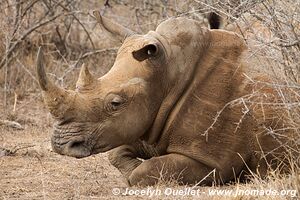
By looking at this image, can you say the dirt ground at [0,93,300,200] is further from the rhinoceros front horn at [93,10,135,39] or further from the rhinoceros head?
the rhinoceros front horn at [93,10,135,39]

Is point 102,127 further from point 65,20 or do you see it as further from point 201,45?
point 65,20

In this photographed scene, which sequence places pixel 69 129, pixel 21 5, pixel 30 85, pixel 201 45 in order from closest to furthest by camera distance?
pixel 69 129 → pixel 201 45 → pixel 21 5 → pixel 30 85

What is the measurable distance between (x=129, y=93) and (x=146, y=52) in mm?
365

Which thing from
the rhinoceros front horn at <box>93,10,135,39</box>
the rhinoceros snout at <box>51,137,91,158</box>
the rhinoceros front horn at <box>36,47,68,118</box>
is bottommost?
the rhinoceros snout at <box>51,137,91,158</box>

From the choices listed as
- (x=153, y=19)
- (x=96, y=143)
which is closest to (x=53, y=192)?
(x=96, y=143)

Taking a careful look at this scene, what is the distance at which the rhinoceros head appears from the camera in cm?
707

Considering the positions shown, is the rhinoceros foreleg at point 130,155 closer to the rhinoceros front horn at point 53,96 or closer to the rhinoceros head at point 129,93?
the rhinoceros head at point 129,93

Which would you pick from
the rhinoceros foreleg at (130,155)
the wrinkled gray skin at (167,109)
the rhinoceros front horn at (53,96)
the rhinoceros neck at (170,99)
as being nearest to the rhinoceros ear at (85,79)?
the wrinkled gray skin at (167,109)

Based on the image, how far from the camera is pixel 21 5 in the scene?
1161 centimetres

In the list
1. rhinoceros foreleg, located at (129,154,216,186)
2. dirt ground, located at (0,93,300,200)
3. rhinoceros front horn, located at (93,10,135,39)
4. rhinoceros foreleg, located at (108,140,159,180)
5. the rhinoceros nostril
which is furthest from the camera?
rhinoceros front horn, located at (93,10,135,39)

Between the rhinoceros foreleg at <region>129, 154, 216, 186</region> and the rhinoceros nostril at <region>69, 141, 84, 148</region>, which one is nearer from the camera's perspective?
the rhinoceros nostril at <region>69, 141, 84, 148</region>

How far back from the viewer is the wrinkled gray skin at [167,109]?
7.13 meters

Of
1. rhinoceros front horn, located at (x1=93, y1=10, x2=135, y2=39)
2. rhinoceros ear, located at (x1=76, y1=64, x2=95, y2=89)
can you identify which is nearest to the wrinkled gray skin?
rhinoceros ear, located at (x1=76, y1=64, x2=95, y2=89)

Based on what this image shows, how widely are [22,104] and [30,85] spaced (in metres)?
0.60
